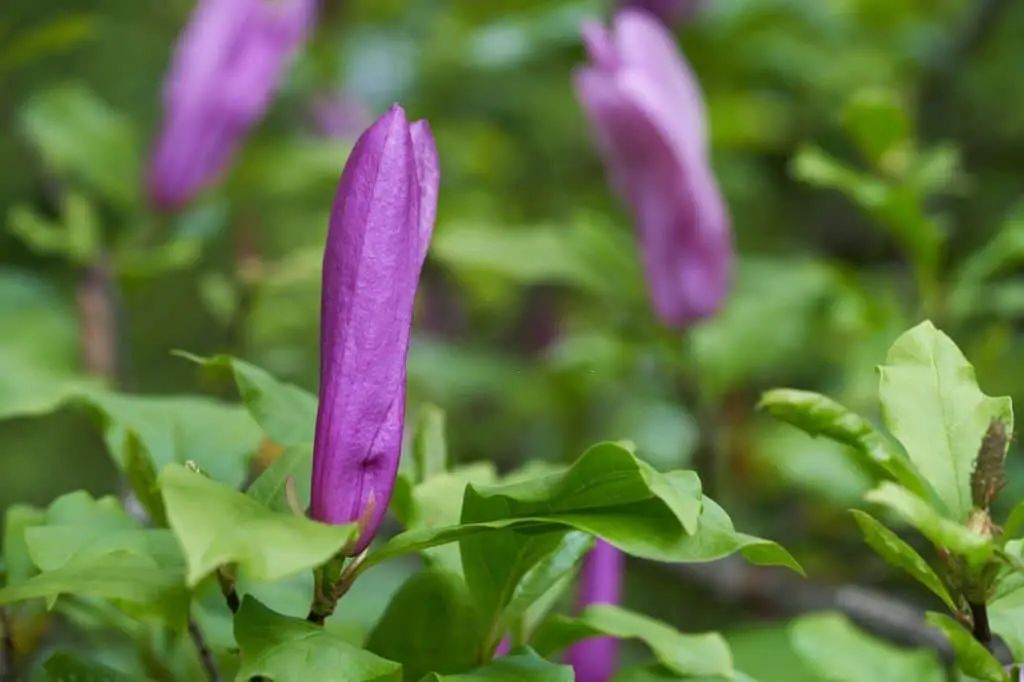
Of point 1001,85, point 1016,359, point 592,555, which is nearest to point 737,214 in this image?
point 1001,85

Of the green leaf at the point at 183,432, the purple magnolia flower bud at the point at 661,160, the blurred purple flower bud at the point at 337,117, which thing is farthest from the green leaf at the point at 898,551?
the blurred purple flower bud at the point at 337,117

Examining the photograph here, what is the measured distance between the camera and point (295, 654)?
462mm

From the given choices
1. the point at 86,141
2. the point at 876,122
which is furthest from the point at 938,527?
the point at 86,141

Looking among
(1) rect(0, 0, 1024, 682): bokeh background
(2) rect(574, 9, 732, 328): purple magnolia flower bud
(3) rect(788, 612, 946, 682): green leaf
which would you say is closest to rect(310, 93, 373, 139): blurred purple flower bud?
(1) rect(0, 0, 1024, 682): bokeh background

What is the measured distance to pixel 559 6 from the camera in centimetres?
163

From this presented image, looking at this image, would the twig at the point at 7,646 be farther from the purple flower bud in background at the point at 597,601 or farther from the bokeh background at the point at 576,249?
the purple flower bud in background at the point at 597,601

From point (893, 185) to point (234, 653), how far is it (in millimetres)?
733

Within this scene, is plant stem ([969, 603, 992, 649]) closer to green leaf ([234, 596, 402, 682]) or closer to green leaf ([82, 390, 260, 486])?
green leaf ([234, 596, 402, 682])

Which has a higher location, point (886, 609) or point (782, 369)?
point (782, 369)

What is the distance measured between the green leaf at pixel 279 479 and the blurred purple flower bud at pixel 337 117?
138cm

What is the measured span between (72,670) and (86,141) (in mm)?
941

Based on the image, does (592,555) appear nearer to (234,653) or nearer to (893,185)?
(234,653)

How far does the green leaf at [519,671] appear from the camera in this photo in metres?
0.49

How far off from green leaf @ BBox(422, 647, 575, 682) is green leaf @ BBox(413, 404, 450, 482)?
14 cm
